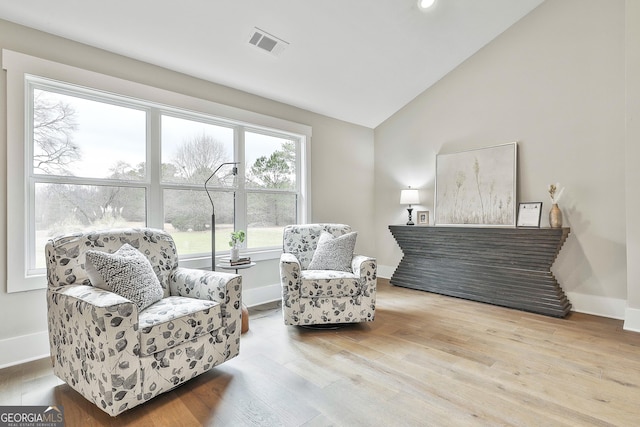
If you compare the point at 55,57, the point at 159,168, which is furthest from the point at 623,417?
the point at 55,57

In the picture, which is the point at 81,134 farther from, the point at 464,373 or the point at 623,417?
the point at 623,417

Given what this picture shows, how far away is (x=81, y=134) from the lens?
2557 millimetres

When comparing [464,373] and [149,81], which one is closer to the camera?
[464,373]

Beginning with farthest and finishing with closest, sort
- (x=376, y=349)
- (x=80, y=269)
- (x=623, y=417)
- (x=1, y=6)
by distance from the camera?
(x=376, y=349), (x=1, y=6), (x=80, y=269), (x=623, y=417)

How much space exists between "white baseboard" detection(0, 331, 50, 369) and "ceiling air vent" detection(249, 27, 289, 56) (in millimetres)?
2893

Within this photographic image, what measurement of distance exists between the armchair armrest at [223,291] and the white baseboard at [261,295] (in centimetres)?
125

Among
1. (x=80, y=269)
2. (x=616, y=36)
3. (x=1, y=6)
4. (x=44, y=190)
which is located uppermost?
(x=616, y=36)

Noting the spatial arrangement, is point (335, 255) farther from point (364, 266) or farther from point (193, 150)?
point (193, 150)

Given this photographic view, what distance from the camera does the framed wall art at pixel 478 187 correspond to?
12.0 feet

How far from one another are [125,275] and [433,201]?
377cm

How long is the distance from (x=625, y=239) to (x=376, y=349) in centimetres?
266

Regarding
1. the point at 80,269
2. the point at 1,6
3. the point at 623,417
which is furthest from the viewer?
the point at 1,6

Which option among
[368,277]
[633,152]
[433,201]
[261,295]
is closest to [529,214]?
[633,152]

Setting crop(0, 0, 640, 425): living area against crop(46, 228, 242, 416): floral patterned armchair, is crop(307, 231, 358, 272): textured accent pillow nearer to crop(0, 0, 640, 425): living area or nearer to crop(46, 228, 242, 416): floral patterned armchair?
crop(0, 0, 640, 425): living area
